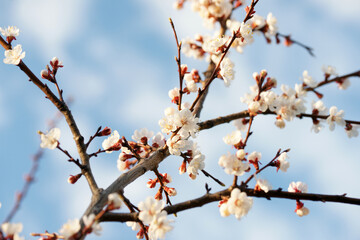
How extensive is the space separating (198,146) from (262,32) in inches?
123

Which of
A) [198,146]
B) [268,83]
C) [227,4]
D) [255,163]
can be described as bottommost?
[255,163]

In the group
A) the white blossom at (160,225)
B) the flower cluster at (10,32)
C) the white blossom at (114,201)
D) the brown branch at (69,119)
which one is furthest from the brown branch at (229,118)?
the flower cluster at (10,32)

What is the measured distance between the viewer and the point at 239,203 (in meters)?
2.13

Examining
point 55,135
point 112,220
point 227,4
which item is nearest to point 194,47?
point 227,4

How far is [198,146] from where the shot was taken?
9.24ft

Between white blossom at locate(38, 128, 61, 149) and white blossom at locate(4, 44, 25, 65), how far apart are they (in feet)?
2.40

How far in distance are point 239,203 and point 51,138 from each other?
1.39 meters

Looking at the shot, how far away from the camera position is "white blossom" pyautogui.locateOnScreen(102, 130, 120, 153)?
2641 millimetres

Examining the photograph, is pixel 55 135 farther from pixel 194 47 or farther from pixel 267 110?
pixel 194 47

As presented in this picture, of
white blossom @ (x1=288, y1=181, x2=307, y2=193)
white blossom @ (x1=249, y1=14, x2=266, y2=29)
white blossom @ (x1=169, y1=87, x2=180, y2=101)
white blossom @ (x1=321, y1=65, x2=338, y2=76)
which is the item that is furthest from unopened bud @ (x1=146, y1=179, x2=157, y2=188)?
white blossom @ (x1=249, y1=14, x2=266, y2=29)

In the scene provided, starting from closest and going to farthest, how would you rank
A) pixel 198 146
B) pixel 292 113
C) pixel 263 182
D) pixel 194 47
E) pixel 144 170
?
pixel 263 182 → pixel 144 170 → pixel 198 146 → pixel 292 113 → pixel 194 47

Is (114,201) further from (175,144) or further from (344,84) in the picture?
(344,84)

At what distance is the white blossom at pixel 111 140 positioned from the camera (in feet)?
8.66

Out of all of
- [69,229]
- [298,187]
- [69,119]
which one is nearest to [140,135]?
[69,119]
